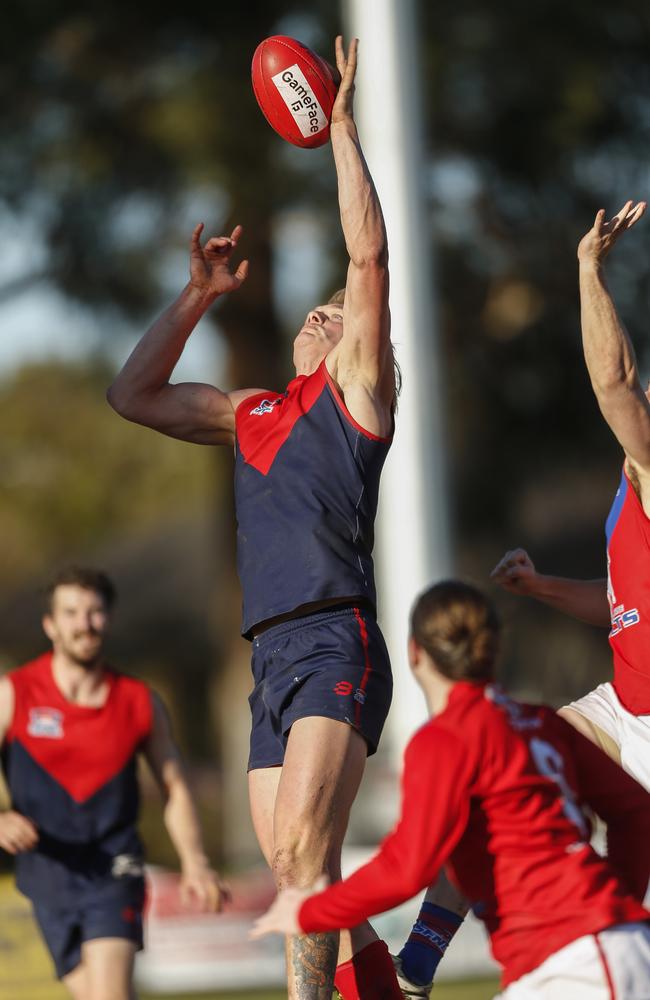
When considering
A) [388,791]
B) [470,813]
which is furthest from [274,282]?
[470,813]

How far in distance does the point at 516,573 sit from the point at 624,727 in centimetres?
90

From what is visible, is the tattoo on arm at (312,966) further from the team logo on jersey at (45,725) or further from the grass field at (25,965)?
the grass field at (25,965)

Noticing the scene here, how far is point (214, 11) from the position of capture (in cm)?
1850

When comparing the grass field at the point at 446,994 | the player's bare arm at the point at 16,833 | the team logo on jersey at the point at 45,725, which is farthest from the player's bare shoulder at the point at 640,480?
the grass field at the point at 446,994

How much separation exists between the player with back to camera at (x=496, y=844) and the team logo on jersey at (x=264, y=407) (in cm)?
170

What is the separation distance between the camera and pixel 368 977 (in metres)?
5.37

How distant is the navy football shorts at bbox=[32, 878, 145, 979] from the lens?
283 inches

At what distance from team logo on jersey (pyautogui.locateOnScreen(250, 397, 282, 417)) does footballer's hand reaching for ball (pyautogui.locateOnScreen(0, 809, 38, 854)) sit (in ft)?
7.17

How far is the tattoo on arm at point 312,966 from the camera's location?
505 cm

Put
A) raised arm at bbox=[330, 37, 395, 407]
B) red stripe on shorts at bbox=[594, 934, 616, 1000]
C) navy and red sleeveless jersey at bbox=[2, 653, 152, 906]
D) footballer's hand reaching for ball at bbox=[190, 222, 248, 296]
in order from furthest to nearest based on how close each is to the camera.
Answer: navy and red sleeveless jersey at bbox=[2, 653, 152, 906] < footballer's hand reaching for ball at bbox=[190, 222, 248, 296] < raised arm at bbox=[330, 37, 395, 407] < red stripe on shorts at bbox=[594, 934, 616, 1000]

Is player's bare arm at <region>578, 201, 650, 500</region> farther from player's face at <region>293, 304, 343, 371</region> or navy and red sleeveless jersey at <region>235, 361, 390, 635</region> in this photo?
player's face at <region>293, 304, 343, 371</region>

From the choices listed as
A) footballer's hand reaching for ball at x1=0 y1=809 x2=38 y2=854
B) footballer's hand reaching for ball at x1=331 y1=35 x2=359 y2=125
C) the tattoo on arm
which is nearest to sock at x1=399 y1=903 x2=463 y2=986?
the tattoo on arm

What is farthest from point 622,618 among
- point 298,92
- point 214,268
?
point 298,92

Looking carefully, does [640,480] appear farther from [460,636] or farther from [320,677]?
[460,636]
